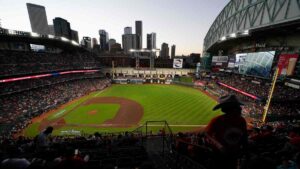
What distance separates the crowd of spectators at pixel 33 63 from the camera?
36812 millimetres

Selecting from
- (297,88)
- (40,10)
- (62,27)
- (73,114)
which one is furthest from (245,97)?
(40,10)

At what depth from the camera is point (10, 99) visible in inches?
1272

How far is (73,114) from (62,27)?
21609cm

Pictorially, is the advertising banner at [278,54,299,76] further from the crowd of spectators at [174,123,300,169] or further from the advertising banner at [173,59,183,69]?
the advertising banner at [173,59,183,69]

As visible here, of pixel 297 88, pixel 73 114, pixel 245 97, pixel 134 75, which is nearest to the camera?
pixel 297 88

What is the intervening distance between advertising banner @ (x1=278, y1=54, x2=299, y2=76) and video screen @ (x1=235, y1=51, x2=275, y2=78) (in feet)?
11.1

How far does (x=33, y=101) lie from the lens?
3462cm

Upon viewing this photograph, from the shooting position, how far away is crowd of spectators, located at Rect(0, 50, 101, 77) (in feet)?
121

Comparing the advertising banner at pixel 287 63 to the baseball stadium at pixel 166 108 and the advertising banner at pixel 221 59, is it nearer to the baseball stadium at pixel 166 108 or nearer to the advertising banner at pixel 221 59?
the baseball stadium at pixel 166 108

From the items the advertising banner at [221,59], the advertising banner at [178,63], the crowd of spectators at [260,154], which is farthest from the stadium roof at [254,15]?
the crowd of spectators at [260,154]

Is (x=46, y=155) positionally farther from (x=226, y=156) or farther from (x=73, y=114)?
(x=73, y=114)

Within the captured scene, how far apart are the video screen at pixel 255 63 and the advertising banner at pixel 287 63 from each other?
11.1 feet

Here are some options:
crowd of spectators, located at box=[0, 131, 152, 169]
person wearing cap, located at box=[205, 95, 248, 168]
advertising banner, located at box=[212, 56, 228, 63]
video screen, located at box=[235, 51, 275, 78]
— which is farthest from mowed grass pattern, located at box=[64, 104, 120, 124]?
advertising banner, located at box=[212, 56, 228, 63]

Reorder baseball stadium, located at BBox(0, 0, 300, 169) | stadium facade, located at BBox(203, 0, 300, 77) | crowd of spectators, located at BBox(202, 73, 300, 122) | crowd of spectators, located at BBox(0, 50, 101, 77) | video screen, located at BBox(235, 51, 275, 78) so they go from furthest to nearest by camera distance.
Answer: crowd of spectators, located at BBox(0, 50, 101, 77) < video screen, located at BBox(235, 51, 275, 78) < stadium facade, located at BBox(203, 0, 300, 77) < crowd of spectators, located at BBox(202, 73, 300, 122) < baseball stadium, located at BBox(0, 0, 300, 169)
